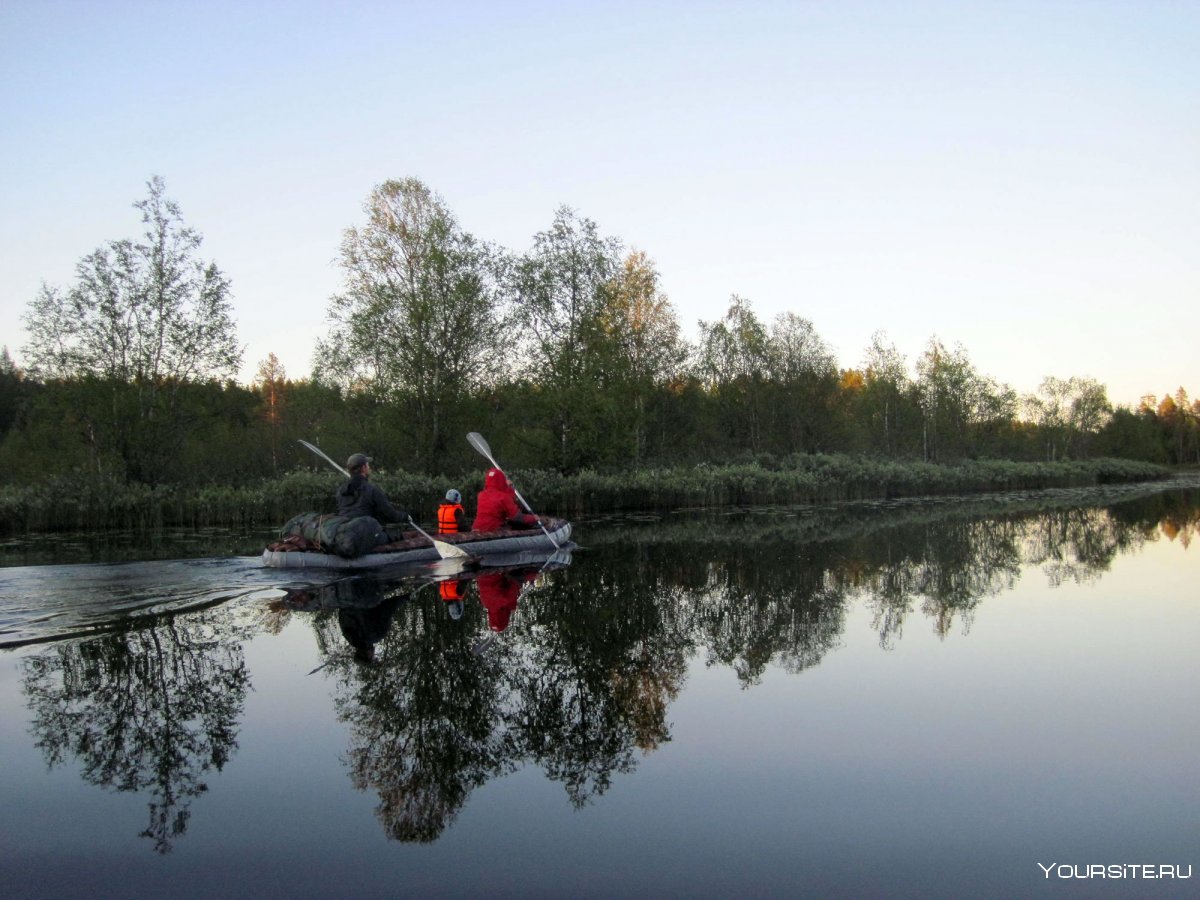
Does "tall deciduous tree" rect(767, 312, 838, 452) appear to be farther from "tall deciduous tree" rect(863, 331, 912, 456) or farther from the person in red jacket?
the person in red jacket

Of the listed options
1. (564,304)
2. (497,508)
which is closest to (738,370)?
(564,304)

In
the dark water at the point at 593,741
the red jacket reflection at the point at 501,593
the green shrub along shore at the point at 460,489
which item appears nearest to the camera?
the dark water at the point at 593,741

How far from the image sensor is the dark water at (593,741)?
3.88 m

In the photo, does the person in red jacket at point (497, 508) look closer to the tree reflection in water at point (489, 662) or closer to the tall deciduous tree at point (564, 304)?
the tree reflection in water at point (489, 662)

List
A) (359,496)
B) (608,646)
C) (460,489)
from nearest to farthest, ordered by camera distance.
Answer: (608,646)
(359,496)
(460,489)

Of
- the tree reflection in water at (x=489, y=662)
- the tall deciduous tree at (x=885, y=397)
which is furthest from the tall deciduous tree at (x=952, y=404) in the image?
the tree reflection in water at (x=489, y=662)

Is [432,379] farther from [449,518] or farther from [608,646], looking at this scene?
[608,646]

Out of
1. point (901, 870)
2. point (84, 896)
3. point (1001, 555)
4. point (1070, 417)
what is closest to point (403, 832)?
point (84, 896)

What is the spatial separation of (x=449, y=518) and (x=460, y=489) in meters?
10.7

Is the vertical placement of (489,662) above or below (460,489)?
below

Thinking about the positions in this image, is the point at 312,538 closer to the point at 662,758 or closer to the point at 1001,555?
the point at 662,758

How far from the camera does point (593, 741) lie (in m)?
5.41

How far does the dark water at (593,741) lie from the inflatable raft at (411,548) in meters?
1.28

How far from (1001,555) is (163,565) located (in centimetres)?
1414
